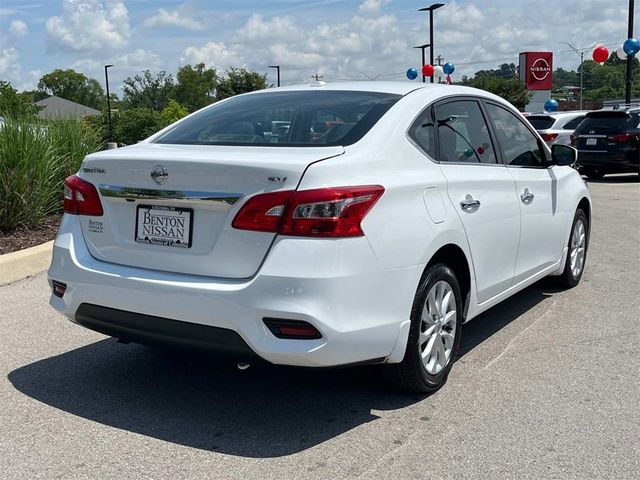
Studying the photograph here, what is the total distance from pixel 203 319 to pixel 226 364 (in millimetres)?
1228

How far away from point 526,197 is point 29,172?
18.7 feet

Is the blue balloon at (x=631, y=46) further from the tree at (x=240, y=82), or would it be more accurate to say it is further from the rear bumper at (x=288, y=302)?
the tree at (x=240, y=82)

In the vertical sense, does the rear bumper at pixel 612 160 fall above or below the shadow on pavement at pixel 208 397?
above

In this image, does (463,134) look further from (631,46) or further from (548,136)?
(631,46)

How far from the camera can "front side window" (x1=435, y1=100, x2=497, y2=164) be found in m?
4.27

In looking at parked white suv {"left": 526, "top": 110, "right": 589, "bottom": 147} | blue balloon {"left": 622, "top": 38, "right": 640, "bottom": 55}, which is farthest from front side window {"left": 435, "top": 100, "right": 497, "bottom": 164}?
blue balloon {"left": 622, "top": 38, "right": 640, "bottom": 55}

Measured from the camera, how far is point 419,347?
376 centimetres

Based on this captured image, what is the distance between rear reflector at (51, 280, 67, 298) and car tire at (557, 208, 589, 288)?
4.14 meters

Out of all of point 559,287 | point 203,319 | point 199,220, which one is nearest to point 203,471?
point 203,319

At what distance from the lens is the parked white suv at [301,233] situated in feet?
10.6

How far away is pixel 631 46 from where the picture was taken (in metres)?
22.6

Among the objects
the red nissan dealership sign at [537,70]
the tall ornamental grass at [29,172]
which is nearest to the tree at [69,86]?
the red nissan dealership sign at [537,70]

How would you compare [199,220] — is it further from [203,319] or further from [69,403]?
[69,403]

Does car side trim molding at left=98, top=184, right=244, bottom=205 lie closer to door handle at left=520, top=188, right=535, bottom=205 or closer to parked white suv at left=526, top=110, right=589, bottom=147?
door handle at left=520, top=188, right=535, bottom=205
